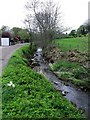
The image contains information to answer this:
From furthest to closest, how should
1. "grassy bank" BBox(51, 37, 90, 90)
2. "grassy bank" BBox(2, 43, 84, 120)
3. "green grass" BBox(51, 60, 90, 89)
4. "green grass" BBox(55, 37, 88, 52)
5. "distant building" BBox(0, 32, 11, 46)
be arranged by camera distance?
"distant building" BBox(0, 32, 11, 46)
"green grass" BBox(51, 60, 90, 89)
"grassy bank" BBox(51, 37, 90, 90)
"green grass" BBox(55, 37, 88, 52)
"grassy bank" BBox(2, 43, 84, 120)

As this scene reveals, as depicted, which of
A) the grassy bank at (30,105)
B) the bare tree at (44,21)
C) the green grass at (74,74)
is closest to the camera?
the grassy bank at (30,105)

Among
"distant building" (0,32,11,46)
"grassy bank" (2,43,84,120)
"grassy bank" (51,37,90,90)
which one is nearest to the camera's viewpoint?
"grassy bank" (2,43,84,120)

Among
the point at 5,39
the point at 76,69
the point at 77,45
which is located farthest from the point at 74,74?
the point at 5,39

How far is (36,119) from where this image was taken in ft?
23.2

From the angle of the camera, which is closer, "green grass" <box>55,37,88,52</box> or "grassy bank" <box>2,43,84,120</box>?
"grassy bank" <box>2,43,84,120</box>

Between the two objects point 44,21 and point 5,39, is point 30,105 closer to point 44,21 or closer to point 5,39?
point 44,21

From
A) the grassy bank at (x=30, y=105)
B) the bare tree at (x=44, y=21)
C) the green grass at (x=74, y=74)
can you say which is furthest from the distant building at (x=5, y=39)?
the grassy bank at (x=30, y=105)

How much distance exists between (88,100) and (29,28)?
30748mm

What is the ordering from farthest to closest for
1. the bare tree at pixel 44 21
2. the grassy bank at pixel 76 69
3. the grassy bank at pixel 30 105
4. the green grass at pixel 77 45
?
1. the bare tree at pixel 44 21
2. the grassy bank at pixel 76 69
3. the green grass at pixel 77 45
4. the grassy bank at pixel 30 105

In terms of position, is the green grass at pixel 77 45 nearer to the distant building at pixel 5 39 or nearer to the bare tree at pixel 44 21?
the bare tree at pixel 44 21

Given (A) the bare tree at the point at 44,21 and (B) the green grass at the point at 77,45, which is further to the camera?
(A) the bare tree at the point at 44,21

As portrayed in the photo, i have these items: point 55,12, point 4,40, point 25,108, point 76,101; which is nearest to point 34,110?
point 25,108

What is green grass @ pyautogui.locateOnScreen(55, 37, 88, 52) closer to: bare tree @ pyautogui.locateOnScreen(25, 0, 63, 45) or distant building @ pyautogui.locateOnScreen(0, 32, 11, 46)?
bare tree @ pyautogui.locateOnScreen(25, 0, 63, 45)

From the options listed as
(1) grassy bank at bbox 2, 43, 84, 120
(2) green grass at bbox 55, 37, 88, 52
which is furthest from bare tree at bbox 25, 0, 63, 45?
(1) grassy bank at bbox 2, 43, 84, 120
